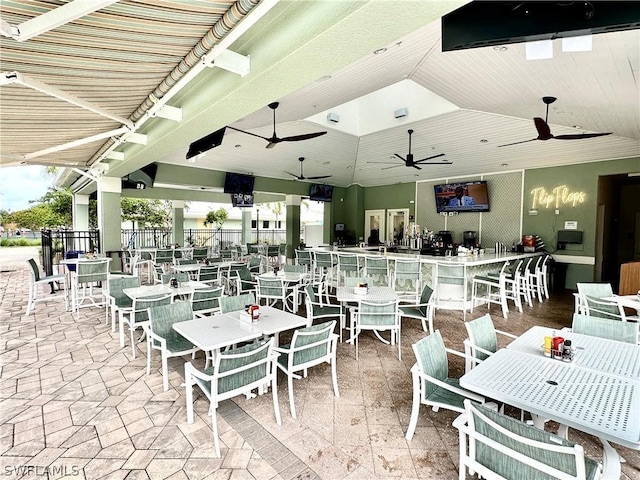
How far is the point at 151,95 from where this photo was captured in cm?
335

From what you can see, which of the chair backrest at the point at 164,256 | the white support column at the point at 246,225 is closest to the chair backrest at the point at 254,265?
the chair backrest at the point at 164,256

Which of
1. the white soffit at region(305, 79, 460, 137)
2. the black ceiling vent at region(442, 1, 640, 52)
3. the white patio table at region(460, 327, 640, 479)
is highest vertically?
the white soffit at region(305, 79, 460, 137)

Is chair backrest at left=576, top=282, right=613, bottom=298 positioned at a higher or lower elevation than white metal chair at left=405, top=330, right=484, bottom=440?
higher

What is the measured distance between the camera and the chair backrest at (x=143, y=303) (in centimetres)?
375

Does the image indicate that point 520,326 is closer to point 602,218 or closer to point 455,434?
point 455,434

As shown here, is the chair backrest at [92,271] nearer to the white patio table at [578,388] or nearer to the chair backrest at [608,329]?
the white patio table at [578,388]

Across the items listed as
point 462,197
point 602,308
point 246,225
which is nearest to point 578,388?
point 602,308

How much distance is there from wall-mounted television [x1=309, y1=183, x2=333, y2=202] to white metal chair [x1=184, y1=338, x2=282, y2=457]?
391 inches

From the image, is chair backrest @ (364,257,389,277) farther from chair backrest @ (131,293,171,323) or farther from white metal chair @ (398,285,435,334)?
chair backrest @ (131,293,171,323)

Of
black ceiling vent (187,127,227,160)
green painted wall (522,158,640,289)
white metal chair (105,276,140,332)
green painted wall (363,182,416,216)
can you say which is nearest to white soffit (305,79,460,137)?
black ceiling vent (187,127,227,160)

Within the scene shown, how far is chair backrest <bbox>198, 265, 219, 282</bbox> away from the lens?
590cm

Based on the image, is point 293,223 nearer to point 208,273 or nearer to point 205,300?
point 208,273

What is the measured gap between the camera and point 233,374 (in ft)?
7.60

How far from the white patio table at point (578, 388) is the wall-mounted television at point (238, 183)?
9212 millimetres
